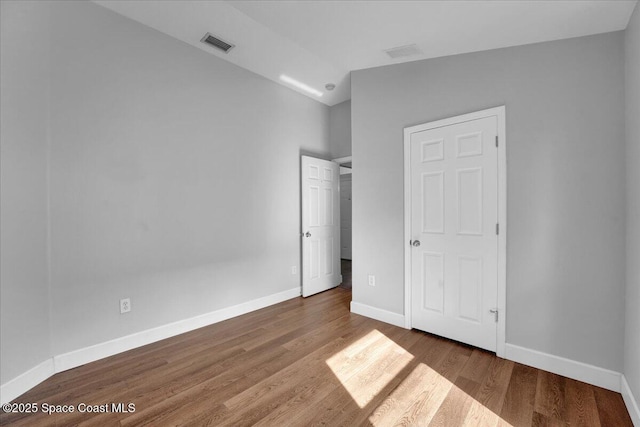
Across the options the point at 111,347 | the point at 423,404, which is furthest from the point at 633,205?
the point at 111,347

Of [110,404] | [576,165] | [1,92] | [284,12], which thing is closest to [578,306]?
[576,165]

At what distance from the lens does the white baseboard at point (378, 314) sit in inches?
120

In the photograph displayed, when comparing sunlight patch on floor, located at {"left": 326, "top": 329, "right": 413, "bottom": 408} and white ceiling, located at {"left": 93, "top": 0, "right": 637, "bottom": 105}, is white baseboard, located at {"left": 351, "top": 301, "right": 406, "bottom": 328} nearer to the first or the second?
sunlight patch on floor, located at {"left": 326, "top": 329, "right": 413, "bottom": 408}

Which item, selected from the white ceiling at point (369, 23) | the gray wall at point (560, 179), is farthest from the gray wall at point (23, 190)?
the gray wall at point (560, 179)

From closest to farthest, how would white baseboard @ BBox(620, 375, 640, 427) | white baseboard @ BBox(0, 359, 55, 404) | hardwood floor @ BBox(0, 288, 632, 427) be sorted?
white baseboard @ BBox(620, 375, 640, 427), hardwood floor @ BBox(0, 288, 632, 427), white baseboard @ BBox(0, 359, 55, 404)

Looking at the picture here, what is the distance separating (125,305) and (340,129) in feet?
12.1

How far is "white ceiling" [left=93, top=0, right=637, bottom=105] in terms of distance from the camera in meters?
1.92

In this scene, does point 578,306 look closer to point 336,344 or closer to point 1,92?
point 336,344

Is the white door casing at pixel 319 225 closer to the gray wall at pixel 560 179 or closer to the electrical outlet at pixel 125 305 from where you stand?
the gray wall at pixel 560 179

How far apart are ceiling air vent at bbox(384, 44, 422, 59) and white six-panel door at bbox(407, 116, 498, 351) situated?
757 mm

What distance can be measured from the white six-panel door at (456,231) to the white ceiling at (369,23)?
0.71m

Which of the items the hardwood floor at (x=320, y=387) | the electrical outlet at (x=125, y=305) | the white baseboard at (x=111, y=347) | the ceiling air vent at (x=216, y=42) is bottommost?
→ the hardwood floor at (x=320, y=387)

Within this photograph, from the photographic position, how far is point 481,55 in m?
2.51

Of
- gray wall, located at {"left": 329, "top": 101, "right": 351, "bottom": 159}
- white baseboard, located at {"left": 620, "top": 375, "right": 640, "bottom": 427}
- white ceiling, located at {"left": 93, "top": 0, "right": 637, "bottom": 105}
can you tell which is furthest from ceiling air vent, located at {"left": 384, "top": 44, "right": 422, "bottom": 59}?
white baseboard, located at {"left": 620, "top": 375, "right": 640, "bottom": 427}
